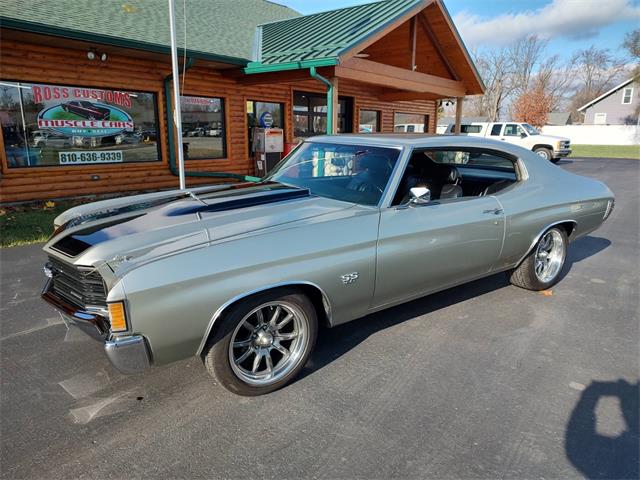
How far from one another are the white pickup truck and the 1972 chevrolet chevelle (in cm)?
1922

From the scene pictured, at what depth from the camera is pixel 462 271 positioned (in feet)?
12.4

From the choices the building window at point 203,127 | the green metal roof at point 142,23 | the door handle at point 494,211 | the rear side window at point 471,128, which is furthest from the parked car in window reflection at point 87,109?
the rear side window at point 471,128

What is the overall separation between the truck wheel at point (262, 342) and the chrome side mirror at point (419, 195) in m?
1.14

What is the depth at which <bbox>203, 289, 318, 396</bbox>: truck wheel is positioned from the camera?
262cm

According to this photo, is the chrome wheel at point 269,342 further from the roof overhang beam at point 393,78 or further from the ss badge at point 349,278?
the roof overhang beam at point 393,78

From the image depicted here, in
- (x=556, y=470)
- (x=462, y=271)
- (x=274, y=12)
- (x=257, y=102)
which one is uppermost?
(x=274, y=12)

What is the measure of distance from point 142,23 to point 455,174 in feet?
28.3

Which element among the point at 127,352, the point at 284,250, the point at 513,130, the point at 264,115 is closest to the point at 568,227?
the point at 284,250

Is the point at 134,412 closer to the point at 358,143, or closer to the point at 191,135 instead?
the point at 358,143

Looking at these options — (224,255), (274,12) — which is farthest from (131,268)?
(274,12)

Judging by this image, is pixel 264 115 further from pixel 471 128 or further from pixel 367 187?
pixel 471 128

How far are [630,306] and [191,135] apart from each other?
9720 mm

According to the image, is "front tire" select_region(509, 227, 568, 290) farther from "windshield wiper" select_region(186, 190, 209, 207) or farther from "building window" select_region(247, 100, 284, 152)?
"building window" select_region(247, 100, 284, 152)

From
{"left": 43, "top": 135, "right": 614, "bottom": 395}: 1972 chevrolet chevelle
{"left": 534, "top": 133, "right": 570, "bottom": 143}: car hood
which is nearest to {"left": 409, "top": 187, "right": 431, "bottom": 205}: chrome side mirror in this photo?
{"left": 43, "top": 135, "right": 614, "bottom": 395}: 1972 chevrolet chevelle
